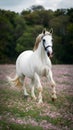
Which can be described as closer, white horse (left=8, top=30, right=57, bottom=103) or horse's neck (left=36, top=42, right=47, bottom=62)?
white horse (left=8, top=30, right=57, bottom=103)

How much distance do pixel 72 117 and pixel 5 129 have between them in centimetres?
128

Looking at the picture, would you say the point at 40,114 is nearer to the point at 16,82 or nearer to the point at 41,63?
the point at 41,63

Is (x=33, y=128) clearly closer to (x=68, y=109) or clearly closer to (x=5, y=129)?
(x=5, y=129)

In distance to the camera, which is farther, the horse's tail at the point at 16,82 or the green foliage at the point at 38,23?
the horse's tail at the point at 16,82

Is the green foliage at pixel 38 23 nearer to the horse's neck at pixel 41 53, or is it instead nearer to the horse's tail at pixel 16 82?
the horse's neck at pixel 41 53

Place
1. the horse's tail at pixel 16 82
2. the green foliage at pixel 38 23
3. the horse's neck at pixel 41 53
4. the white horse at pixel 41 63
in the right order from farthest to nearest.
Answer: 1. the horse's tail at pixel 16 82
2. the horse's neck at pixel 41 53
3. the white horse at pixel 41 63
4. the green foliage at pixel 38 23

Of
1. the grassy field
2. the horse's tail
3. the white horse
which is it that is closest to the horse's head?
the white horse

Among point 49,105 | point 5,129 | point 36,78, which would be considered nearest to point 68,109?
point 49,105

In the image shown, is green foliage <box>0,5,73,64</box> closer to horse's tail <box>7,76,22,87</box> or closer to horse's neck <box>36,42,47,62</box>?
A: horse's neck <box>36,42,47,62</box>

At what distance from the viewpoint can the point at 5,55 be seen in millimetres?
4344

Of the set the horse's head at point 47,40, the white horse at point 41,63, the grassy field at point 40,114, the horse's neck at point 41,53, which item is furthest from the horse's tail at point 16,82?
the horse's head at point 47,40

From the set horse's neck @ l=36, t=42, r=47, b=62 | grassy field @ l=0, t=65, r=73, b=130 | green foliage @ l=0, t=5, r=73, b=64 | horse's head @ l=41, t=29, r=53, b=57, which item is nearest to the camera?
green foliage @ l=0, t=5, r=73, b=64

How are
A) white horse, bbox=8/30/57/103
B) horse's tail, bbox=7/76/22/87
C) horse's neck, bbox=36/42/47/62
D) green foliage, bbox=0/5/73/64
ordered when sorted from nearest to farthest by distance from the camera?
1. green foliage, bbox=0/5/73/64
2. white horse, bbox=8/30/57/103
3. horse's neck, bbox=36/42/47/62
4. horse's tail, bbox=7/76/22/87

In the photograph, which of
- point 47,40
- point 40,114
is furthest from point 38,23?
point 47,40
